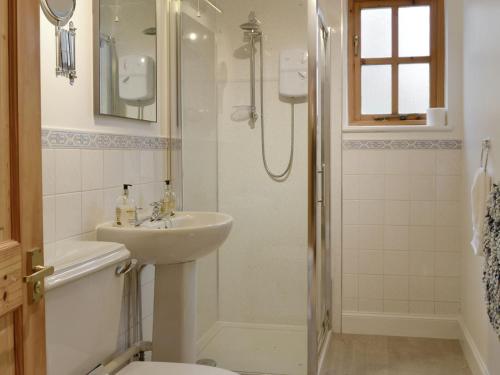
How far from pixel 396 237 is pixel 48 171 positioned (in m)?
2.34

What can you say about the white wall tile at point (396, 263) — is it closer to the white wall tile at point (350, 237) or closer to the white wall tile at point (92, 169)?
the white wall tile at point (350, 237)

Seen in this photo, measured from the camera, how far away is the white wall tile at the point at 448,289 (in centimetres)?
332

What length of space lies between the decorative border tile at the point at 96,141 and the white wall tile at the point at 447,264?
73.7 inches

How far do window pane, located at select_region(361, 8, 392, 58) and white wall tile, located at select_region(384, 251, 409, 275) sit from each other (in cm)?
131

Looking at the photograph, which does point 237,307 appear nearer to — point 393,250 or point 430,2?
point 393,250

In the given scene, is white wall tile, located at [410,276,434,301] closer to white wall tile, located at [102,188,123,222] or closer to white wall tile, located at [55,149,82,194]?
white wall tile, located at [102,188,123,222]

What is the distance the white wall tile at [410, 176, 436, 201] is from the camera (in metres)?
3.32

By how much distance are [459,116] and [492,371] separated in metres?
1.55

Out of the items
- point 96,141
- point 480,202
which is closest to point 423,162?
point 480,202

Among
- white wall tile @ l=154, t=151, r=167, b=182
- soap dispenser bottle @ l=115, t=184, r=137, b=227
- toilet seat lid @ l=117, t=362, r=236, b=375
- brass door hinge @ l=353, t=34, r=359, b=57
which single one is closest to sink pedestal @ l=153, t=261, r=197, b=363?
soap dispenser bottle @ l=115, t=184, r=137, b=227

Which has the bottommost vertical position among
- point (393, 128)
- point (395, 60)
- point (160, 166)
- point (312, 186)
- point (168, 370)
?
point (168, 370)

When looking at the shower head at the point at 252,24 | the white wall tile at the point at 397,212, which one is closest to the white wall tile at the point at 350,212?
the white wall tile at the point at 397,212

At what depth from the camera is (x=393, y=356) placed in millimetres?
3055

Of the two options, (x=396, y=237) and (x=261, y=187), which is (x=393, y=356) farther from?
(x=261, y=187)
